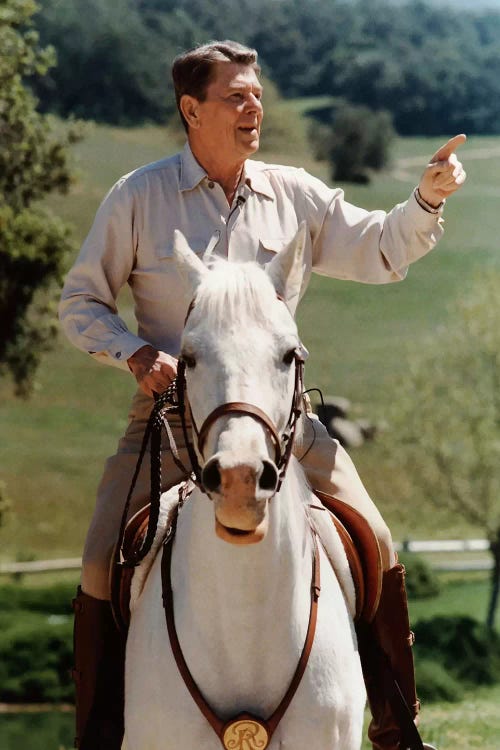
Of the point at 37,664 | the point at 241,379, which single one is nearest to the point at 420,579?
the point at 37,664

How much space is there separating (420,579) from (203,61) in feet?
65.7

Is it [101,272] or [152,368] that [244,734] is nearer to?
[152,368]

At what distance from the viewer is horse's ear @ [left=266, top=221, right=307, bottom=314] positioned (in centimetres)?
349

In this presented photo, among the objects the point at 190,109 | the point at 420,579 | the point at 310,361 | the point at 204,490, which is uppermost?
the point at 190,109

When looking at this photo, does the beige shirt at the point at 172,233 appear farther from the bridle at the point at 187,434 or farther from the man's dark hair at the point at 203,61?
the bridle at the point at 187,434

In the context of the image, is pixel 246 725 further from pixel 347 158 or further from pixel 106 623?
pixel 347 158

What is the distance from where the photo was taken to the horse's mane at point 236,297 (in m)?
3.28

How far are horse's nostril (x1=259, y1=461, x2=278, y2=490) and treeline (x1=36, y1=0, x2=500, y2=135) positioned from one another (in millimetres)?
22851

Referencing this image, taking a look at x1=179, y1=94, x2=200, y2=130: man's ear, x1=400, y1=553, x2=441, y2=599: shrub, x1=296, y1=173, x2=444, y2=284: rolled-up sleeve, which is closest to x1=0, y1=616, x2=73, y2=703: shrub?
x1=400, y1=553, x2=441, y2=599: shrub

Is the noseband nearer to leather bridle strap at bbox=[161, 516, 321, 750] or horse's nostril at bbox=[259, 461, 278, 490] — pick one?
horse's nostril at bbox=[259, 461, 278, 490]

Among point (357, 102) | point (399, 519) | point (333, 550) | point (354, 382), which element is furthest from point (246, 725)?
point (357, 102)

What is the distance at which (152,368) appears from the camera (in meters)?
3.89

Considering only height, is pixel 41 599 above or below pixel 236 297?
below

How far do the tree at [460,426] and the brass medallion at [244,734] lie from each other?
1968 centimetres
